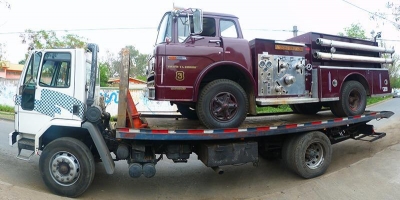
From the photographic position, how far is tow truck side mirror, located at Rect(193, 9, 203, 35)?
5262 mm

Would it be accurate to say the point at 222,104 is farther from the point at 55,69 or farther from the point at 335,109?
the point at 335,109

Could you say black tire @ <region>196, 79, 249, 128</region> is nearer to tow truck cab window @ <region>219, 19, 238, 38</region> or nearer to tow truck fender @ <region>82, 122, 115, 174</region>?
tow truck cab window @ <region>219, 19, 238, 38</region>

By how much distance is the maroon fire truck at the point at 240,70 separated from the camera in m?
5.47

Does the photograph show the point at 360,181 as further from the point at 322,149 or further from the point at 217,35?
the point at 217,35

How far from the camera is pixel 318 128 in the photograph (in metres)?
6.43

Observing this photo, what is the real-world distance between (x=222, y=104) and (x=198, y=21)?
149 centimetres

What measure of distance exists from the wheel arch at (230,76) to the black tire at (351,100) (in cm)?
244

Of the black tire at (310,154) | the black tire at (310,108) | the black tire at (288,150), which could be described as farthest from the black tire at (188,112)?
the black tire at (310,108)

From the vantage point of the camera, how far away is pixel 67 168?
16.9 feet

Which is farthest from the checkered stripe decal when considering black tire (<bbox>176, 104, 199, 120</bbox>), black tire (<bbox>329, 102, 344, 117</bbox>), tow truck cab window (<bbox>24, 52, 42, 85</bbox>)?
black tire (<bbox>329, 102, 344, 117</bbox>)

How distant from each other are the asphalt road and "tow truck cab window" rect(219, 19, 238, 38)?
2935mm

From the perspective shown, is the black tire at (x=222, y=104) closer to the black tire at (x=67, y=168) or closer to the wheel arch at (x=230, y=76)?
the wheel arch at (x=230, y=76)

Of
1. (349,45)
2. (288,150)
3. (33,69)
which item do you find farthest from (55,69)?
(349,45)

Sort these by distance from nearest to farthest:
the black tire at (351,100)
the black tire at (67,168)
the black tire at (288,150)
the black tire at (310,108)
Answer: the black tire at (67,168) → the black tire at (288,150) → the black tire at (351,100) → the black tire at (310,108)
